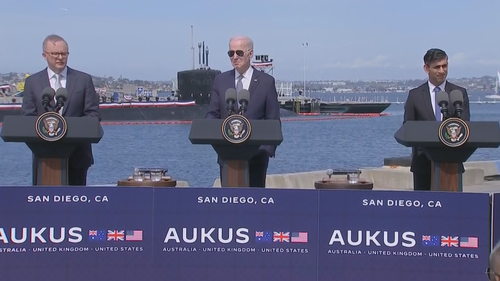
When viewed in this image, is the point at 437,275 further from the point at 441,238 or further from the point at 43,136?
the point at 43,136

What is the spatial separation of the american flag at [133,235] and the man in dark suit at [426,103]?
189 cm

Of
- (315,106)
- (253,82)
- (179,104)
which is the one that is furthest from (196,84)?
(253,82)

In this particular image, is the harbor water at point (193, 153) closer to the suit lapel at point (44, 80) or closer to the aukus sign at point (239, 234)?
the suit lapel at point (44, 80)

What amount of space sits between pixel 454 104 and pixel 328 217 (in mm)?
1114

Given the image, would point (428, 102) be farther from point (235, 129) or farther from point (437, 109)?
point (235, 129)

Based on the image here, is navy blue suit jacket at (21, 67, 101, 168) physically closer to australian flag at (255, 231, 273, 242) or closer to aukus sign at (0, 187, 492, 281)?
aukus sign at (0, 187, 492, 281)

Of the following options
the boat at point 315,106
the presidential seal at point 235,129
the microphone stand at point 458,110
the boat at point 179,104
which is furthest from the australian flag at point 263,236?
the boat at point 315,106

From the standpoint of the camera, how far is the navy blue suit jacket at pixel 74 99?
5699 mm

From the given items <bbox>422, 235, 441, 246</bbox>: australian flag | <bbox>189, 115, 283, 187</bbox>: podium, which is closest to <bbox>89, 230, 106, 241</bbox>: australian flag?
<bbox>189, 115, 283, 187</bbox>: podium

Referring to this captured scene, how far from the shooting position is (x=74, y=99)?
5773mm

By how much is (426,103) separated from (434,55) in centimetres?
34

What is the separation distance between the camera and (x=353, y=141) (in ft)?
164

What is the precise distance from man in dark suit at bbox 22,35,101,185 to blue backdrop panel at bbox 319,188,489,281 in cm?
168

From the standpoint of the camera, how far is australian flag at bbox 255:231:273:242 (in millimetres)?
5092
